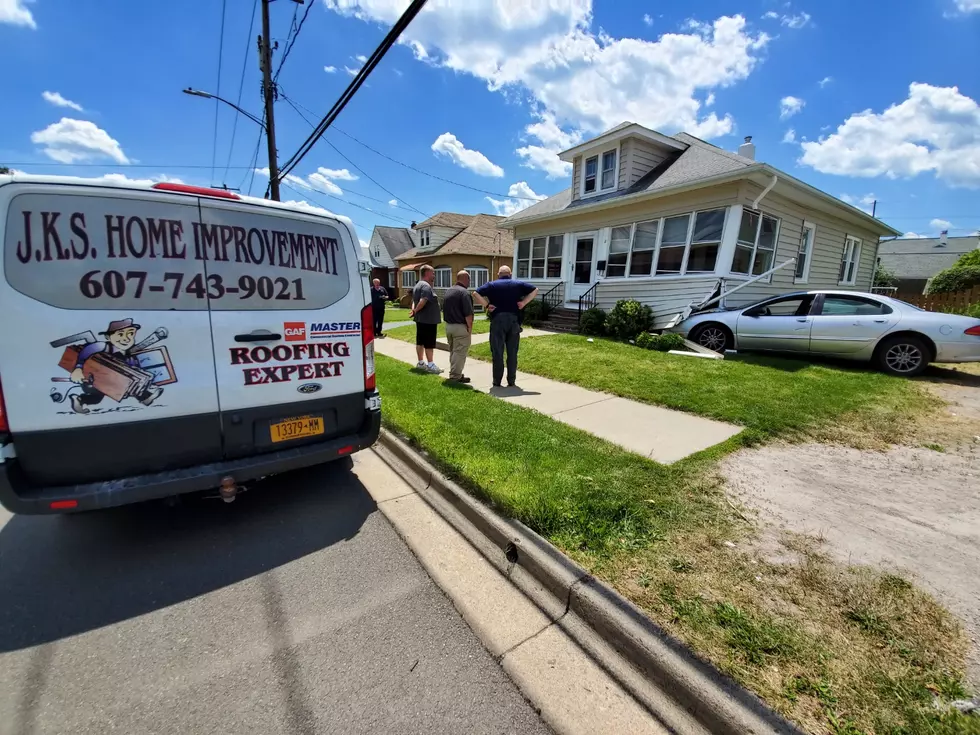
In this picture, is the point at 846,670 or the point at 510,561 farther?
the point at 510,561

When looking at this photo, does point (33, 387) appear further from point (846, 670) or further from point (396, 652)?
point (846, 670)

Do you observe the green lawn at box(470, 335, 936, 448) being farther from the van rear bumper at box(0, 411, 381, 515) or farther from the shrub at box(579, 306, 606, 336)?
the van rear bumper at box(0, 411, 381, 515)

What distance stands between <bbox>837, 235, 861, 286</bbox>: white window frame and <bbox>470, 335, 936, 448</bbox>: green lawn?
9.38 m

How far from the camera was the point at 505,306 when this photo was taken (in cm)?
579

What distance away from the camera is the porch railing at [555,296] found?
1378 cm

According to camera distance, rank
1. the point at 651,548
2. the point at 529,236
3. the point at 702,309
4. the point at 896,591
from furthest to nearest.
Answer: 1. the point at 529,236
2. the point at 702,309
3. the point at 651,548
4. the point at 896,591

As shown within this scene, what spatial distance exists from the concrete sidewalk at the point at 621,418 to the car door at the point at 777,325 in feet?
13.7

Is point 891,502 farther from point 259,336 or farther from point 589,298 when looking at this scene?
point 589,298

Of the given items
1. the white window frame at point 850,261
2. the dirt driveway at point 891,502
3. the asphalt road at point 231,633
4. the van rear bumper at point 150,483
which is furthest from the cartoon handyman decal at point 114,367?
the white window frame at point 850,261

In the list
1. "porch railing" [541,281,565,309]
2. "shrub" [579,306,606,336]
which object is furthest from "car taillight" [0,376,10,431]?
"porch railing" [541,281,565,309]

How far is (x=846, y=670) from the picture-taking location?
1.67m

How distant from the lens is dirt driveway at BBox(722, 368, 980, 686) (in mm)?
2307

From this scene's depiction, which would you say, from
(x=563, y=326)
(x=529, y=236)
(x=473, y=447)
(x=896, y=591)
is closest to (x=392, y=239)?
(x=529, y=236)

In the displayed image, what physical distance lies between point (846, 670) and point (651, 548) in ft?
3.05
